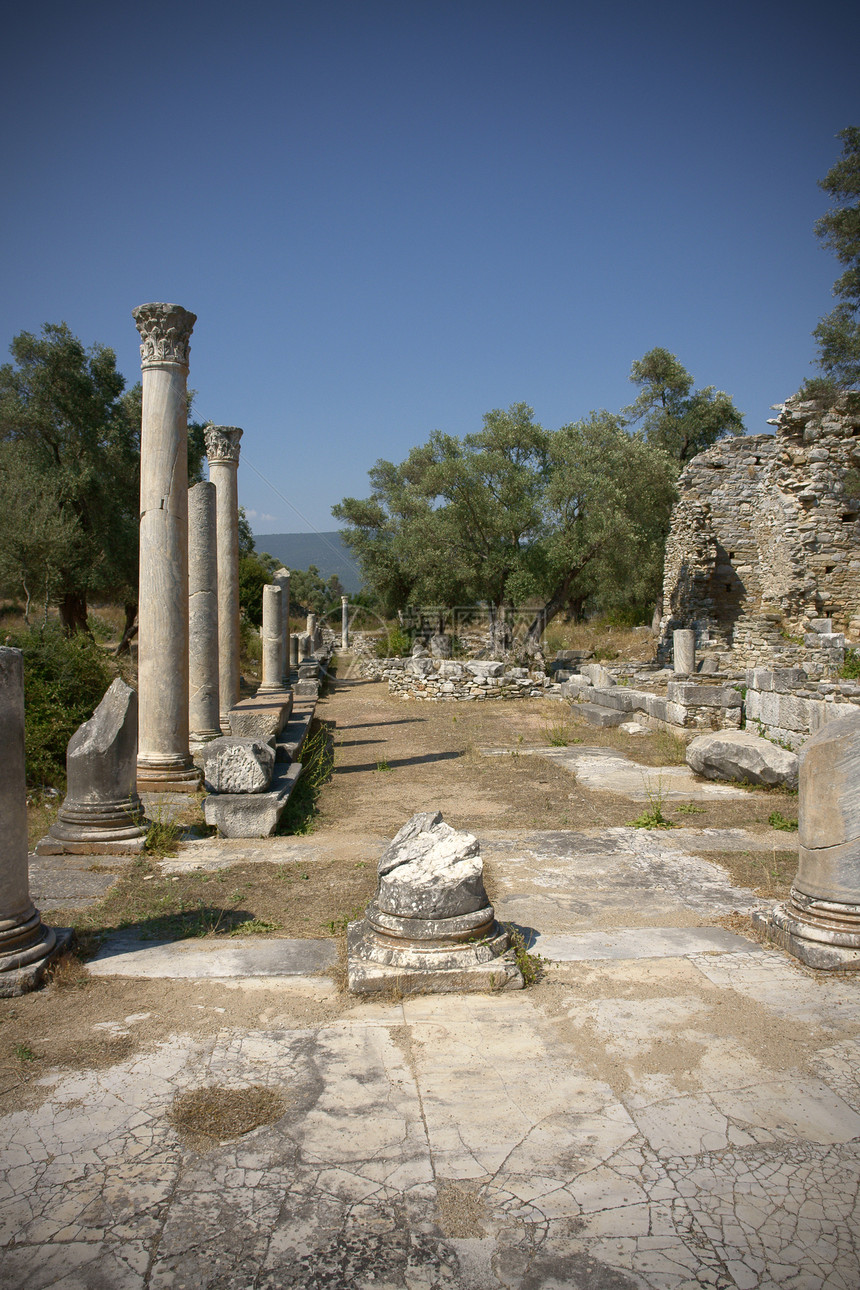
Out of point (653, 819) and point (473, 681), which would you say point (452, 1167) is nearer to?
point (653, 819)

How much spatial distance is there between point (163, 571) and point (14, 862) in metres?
4.28

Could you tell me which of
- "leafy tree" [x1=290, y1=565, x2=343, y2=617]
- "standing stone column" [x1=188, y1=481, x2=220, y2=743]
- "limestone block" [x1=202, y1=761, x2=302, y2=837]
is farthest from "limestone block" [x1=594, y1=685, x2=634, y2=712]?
"leafy tree" [x1=290, y1=565, x2=343, y2=617]

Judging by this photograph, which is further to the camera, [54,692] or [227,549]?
[227,549]

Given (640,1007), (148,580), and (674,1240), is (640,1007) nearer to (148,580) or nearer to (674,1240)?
(674,1240)

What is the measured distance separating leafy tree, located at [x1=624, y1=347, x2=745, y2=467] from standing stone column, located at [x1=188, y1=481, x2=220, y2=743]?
2332 centimetres

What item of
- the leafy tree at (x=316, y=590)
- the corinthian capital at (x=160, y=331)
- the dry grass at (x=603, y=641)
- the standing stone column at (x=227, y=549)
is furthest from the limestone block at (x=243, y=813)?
the leafy tree at (x=316, y=590)

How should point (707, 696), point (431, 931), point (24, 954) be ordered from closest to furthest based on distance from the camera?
1. point (24, 954)
2. point (431, 931)
3. point (707, 696)

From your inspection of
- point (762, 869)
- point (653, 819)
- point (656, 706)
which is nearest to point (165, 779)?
point (653, 819)

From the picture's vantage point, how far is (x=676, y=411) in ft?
102

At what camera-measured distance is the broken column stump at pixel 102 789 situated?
249 inches

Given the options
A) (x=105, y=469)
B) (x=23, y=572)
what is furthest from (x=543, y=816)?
(x=105, y=469)

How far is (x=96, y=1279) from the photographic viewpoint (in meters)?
2.24

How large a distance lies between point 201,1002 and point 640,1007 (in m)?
2.16

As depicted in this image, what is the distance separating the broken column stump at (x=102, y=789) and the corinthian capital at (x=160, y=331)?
147 inches
